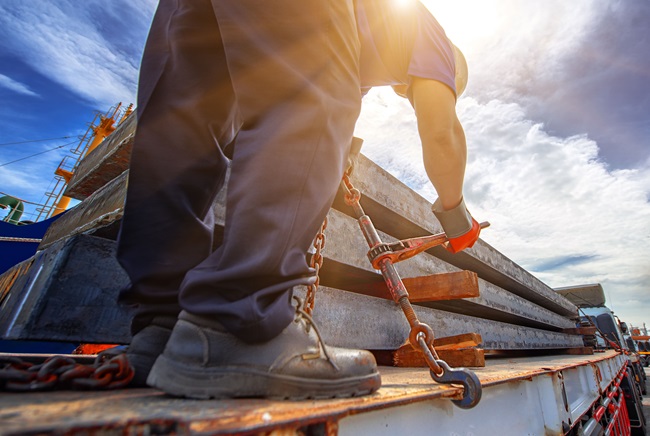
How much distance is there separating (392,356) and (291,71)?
2121 millimetres

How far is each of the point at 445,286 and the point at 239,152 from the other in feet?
6.36

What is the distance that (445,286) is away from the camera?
7.61ft

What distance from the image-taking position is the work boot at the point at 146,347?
888mm

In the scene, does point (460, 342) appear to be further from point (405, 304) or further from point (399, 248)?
point (405, 304)

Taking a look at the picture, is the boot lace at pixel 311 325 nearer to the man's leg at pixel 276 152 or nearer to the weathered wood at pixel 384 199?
the man's leg at pixel 276 152

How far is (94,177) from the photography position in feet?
9.13

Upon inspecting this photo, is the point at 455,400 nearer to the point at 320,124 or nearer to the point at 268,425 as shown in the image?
the point at 268,425

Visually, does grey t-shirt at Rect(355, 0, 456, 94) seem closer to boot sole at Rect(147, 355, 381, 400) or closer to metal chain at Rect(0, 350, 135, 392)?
boot sole at Rect(147, 355, 381, 400)

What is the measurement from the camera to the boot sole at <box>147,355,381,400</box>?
0.70m

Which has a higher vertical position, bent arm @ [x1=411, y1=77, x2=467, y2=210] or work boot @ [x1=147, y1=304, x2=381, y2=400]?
bent arm @ [x1=411, y1=77, x2=467, y2=210]

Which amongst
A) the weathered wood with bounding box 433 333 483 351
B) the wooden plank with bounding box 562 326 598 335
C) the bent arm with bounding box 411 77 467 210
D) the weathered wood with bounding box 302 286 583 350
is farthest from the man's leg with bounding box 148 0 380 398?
the wooden plank with bounding box 562 326 598 335

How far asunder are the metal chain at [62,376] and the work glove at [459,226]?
1783 millimetres

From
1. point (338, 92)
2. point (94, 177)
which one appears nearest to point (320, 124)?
point (338, 92)

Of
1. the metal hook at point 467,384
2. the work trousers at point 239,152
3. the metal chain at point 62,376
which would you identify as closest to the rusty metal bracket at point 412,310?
the metal hook at point 467,384
